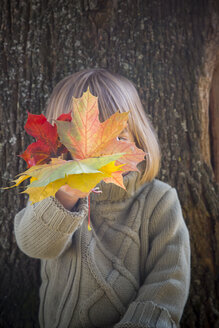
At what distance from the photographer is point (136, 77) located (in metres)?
1.33

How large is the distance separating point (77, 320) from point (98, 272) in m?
0.16

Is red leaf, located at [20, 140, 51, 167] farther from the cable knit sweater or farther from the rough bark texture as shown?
the rough bark texture

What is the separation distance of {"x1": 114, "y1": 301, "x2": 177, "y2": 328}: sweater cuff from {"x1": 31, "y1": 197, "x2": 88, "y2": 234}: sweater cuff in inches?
12.0

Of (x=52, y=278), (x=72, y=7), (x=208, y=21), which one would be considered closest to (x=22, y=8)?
(x=72, y=7)

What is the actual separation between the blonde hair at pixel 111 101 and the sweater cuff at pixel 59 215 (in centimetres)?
29

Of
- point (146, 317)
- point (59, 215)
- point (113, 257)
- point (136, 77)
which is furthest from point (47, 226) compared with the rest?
point (136, 77)

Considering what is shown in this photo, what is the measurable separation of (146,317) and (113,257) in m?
0.21

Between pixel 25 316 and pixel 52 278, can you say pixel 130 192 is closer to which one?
pixel 52 278

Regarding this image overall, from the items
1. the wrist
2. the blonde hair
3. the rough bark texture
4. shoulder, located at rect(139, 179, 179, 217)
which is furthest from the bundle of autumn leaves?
the rough bark texture

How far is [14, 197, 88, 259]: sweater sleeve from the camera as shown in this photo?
77 centimetres

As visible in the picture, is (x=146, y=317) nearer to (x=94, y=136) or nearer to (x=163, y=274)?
(x=163, y=274)

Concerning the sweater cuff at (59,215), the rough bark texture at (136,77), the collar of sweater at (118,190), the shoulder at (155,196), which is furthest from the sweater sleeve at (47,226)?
the rough bark texture at (136,77)

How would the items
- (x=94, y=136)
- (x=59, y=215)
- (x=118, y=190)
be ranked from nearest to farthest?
(x=94, y=136) < (x=59, y=215) < (x=118, y=190)

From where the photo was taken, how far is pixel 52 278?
3.25ft
